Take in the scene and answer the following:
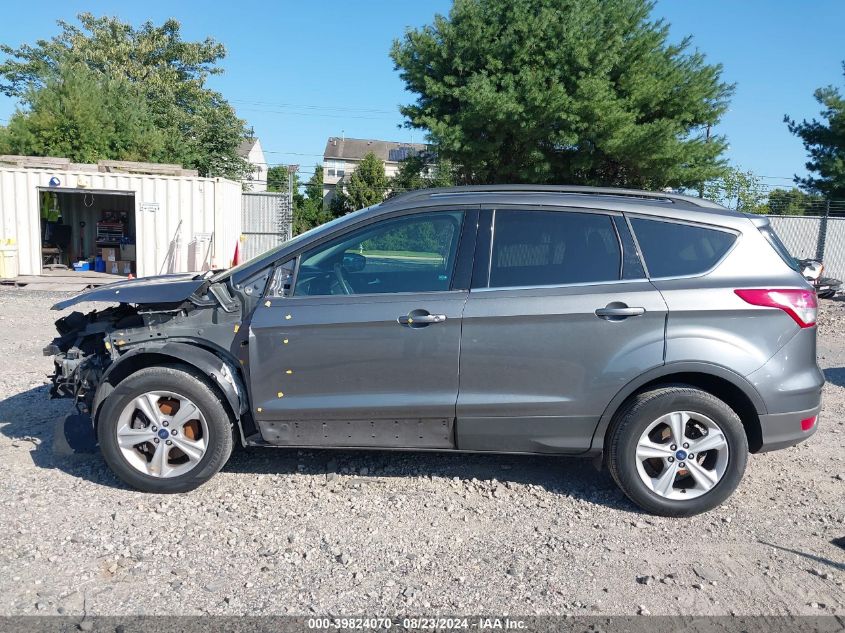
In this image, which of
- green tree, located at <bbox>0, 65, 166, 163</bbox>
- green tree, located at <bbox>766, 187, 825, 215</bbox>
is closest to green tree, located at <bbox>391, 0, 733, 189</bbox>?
green tree, located at <bbox>766, 187, 825, 215</bbox>

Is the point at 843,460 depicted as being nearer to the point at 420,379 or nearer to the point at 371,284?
the point at 420,379

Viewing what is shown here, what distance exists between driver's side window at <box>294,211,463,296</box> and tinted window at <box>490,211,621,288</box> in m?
0.29

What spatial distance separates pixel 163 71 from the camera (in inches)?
1523

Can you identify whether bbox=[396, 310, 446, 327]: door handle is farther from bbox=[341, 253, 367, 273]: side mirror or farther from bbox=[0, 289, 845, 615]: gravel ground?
bbox=[0, 289, 845, 615]: gravel ground

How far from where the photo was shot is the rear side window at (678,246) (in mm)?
4145

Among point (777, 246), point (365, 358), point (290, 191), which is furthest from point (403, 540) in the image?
point (290, 191)

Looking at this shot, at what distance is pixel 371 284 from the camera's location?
172 inches

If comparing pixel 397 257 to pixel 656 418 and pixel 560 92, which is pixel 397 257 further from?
pixel 560 92

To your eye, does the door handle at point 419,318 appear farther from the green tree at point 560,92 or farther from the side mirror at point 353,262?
the green tree at point 560,92

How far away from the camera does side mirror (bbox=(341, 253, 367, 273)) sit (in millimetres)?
4443

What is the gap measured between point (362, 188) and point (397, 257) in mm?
40987

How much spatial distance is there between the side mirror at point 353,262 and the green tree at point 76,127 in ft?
71.6

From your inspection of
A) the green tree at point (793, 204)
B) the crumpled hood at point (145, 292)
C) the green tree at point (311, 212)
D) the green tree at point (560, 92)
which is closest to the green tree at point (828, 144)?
the green tree at point (793, 204)

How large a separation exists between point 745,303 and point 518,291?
4.31ft
